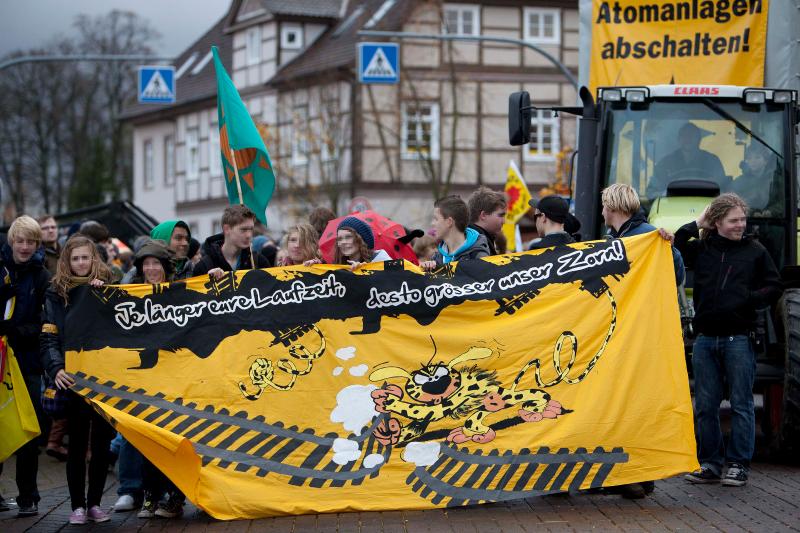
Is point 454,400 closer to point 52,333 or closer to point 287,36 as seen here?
point 52,333

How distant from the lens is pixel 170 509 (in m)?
8.85

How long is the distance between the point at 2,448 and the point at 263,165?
3.03 m

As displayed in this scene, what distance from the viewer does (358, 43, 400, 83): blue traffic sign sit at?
25.7 metres

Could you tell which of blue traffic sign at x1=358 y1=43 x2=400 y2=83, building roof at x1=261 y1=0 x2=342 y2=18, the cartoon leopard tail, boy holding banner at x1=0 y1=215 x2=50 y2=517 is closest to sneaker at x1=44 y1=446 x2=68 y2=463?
boy holding banner at x1=0 y1=215 x2=50 y2=517

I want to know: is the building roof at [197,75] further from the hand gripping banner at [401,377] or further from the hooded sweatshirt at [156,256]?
the hand gripping banner at [401,377]

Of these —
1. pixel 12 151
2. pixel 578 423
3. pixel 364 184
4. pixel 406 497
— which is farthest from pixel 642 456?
pixel 12 151

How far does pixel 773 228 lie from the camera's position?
11531mm

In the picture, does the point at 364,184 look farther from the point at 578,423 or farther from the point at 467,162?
the point at 578,423

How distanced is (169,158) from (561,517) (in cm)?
4964

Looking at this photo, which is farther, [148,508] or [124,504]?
[124,504]

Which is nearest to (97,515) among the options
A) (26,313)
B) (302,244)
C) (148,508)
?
(148,508)

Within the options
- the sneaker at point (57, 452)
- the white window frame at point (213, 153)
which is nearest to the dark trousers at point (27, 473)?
the sneaker at point (57, 452)

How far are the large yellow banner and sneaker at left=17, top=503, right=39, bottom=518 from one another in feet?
22.7

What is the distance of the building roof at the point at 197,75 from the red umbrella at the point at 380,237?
41.1m
